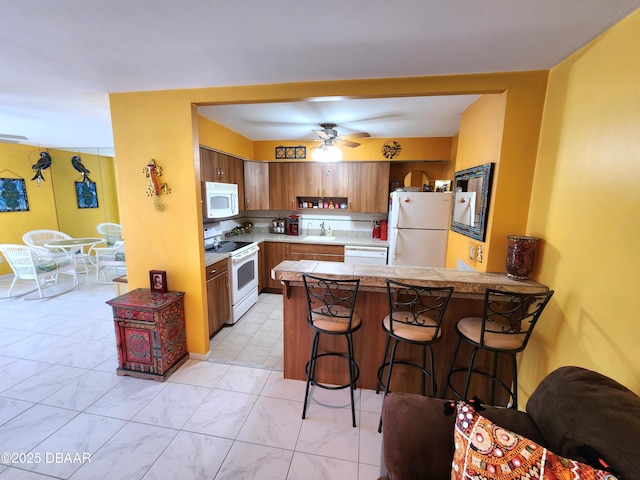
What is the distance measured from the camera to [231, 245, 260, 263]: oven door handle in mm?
3165

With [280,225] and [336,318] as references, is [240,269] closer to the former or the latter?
[280,225]

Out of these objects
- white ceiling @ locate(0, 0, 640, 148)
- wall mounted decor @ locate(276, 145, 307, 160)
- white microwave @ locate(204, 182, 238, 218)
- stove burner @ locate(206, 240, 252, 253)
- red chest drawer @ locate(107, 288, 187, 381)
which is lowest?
red chest drawer @ locate(107, 288, 187, 381)

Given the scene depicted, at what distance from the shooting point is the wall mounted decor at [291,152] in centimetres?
412

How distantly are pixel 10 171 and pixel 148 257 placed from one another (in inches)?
174

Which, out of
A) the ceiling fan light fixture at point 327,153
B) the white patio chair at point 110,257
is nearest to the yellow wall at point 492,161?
the ceiling fan light fixture at point 327,153

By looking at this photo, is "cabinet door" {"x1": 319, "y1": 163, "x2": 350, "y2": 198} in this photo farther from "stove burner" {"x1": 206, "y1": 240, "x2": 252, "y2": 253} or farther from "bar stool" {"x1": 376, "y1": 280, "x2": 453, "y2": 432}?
"bar stool" {"x1": 376, "y1": 280, "x2": 453, "y2": 432}

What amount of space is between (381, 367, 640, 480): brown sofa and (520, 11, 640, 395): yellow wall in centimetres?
39

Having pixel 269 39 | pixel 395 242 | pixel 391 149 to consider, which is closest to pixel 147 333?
pixel 269 39

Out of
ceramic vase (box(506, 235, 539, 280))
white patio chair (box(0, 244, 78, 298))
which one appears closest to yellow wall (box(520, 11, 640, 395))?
ceramic vase (box(506, 235, 539, 280))

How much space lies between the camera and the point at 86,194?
5.51m

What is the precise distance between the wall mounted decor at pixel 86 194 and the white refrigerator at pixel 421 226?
20.3 ft

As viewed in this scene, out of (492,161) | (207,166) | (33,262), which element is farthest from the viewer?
(33,262)

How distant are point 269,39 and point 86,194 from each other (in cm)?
617

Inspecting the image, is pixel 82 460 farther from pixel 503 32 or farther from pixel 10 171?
pixel 10 171
